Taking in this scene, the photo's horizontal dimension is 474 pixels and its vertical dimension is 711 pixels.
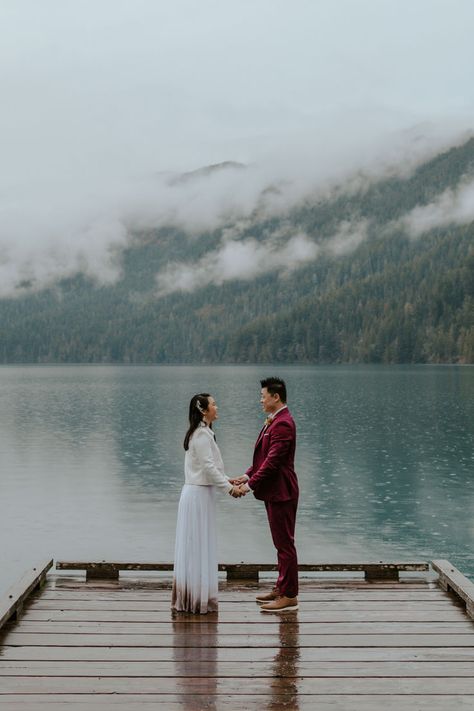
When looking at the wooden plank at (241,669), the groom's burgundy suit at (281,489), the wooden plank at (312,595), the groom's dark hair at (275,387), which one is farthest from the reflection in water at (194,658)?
the groom's dark hair at (275,387)

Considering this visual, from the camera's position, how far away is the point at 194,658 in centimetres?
888

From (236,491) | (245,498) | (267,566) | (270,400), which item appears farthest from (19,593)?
(245,498)

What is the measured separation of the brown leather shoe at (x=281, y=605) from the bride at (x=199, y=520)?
0.71 metres

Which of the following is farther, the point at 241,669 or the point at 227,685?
the point at 241,669

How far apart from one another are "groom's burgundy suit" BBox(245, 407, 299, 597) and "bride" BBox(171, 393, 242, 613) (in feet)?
1.42

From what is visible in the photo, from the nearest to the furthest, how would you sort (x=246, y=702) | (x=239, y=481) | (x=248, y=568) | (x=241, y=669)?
(x=246, y=702), (x=241, y=669), (x=239, y=481), (x=248, y=568)

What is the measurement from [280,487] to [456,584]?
284cm

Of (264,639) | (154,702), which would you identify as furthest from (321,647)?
(154,702)

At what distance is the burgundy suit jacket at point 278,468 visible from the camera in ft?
35.8

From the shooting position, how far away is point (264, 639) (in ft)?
31.3

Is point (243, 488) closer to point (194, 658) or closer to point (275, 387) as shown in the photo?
point (275, 387)

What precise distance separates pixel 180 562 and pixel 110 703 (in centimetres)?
308

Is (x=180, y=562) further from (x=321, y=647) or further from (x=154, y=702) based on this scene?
(x=154, y=702)

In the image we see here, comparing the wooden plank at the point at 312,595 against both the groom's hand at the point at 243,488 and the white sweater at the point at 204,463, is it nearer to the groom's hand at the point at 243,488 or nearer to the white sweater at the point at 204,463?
the groom's hand at the point at 243,488
